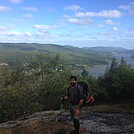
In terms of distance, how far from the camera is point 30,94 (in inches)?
1395

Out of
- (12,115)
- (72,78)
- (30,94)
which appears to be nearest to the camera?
(72,78)

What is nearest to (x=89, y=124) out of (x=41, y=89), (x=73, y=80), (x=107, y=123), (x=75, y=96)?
(x=107, y=123)

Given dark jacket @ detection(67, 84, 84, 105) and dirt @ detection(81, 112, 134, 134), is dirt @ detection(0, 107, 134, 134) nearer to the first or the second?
dirt @ detection(81, 112, 134, 134)

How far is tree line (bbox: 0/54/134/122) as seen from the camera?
32181 millimetres

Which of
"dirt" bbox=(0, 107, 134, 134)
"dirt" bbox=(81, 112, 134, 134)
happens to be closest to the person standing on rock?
"dirt" bbox=(0, 107, 134, 134)

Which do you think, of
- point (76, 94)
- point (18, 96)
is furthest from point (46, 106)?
point (76, 94)

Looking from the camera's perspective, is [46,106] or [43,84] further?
[43,84]

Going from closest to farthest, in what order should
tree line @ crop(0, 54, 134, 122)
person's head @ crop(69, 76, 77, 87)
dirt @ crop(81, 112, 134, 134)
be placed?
1. person's head @ crop(69, 76, 77, 87)
2. dirt @ crop(81, 112, 134, 134)
3. tree line @ crop(0, 54, 134, 122)

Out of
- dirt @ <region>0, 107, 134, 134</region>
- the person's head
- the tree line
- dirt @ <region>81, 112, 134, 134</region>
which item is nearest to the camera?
the person's head

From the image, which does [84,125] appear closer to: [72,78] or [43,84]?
[72,78]

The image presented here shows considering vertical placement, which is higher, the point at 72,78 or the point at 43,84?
the point at 72,78

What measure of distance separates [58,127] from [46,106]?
24553 millimetres

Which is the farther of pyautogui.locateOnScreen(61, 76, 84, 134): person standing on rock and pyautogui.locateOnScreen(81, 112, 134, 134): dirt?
pyautogui.locateOnScreen(81, 112, 134, 134): dirt

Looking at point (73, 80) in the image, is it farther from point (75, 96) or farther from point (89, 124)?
point (89, 124)
